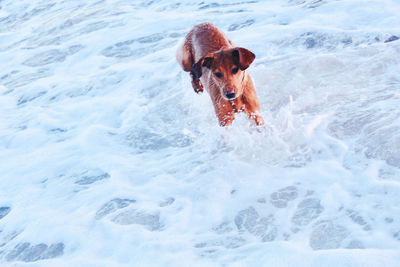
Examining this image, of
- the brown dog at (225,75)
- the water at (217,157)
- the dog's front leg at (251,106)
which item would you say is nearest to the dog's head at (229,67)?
the brown dog at (225,75)

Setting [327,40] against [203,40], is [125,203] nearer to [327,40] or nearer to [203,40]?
[203,40]

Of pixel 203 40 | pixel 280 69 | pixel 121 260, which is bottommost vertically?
pixel 121 260

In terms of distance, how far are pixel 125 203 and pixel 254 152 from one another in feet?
4.77

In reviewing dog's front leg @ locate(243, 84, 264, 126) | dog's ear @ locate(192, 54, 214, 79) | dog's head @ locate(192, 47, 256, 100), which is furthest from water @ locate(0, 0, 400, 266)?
dog's ear @ locate(192, 54, 214, 79)

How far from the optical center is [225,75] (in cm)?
452

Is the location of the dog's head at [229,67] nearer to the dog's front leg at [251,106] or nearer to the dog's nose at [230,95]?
the dog's nose at [230,95]

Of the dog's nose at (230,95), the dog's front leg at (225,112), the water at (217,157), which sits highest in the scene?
the dog's nose at (230,95)

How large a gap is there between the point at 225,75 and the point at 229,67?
91mm

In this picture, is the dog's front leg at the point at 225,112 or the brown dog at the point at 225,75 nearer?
the brown dog at the point at 225,75

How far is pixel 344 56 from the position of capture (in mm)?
6297

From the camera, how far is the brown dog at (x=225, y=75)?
4.49 meters

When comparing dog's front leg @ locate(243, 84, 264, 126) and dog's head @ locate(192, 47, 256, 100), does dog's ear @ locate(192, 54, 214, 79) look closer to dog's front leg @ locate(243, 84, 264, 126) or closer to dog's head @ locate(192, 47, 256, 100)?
dog's head @ locate(192, 47, 256, 100)

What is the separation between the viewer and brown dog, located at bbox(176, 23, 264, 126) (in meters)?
4.49

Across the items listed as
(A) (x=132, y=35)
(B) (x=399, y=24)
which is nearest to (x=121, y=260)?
(B) (x=399, y=24)
